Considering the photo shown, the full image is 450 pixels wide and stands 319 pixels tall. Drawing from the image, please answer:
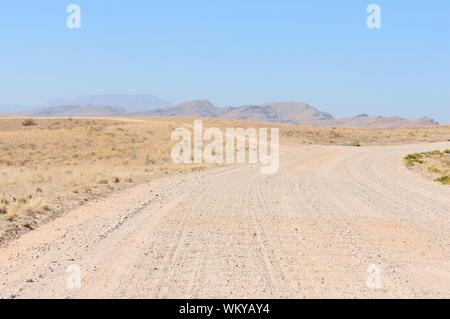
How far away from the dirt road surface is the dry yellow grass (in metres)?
1.30

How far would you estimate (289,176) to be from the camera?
19.7 metres

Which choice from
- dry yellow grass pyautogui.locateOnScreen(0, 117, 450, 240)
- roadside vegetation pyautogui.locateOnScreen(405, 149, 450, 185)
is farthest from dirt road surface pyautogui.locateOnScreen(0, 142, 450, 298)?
roadside vegetation pyautogui.locateOnScreen(405, 149, 450, 185)

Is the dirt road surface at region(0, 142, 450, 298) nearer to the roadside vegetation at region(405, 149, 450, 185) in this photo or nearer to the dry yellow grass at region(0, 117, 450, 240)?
the dry yellow grass at region(0, 117, 450, 240)

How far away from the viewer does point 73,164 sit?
91.5 ft

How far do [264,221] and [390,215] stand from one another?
3533mm

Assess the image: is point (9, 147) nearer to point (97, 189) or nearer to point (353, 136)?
point (97, 189)

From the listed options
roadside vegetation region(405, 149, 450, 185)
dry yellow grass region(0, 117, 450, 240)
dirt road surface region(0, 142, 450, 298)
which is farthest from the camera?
roadside vegetation region(405, 149, 450, 185)

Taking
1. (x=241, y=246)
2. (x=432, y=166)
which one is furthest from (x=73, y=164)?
(x=241, y=246)

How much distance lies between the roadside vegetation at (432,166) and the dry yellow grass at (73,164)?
11.6m

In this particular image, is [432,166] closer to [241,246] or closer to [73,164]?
[241,246]

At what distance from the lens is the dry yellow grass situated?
43.2ft

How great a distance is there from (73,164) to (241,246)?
70.8 ft

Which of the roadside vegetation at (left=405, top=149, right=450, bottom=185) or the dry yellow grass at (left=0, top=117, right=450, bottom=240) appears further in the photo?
the roadside vegetation at (left=405, top=149, right=450, bottom=185)
